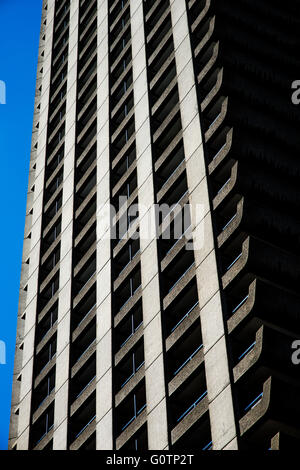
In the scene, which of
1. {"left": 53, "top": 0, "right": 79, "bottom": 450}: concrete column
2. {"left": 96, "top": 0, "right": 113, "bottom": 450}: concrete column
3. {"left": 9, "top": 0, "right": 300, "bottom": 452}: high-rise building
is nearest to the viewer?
{"left": 9, "top": 0, "right": 300, "bottom": 452}: high-rise building

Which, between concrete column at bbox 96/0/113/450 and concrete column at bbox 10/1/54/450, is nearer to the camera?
concrete column at bbox 96/0/113/450

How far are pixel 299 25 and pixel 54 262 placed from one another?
20.1 metres

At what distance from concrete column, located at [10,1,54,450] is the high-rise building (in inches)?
7.0

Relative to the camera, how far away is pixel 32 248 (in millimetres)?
56594

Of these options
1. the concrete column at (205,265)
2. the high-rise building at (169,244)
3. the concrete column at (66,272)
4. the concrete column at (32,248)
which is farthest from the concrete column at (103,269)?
the concrete column at (32,248)

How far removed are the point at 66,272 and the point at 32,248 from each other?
7.73 metres

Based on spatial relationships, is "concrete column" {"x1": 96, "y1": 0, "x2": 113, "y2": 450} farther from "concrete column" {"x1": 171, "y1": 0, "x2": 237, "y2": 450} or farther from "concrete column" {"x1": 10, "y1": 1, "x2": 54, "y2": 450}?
"concrete column" {"x1": 10, "y1": 1, "x2": 54, "y2": 450}

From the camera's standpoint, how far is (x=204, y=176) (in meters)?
39.8

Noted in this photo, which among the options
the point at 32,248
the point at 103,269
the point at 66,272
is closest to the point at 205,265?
the point at 103,269

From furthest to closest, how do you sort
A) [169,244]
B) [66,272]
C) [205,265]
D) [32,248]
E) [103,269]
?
[32,248]
[66,272]
[103,269]
[169,244]
[205,265]

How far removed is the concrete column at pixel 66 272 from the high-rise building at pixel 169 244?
142mm

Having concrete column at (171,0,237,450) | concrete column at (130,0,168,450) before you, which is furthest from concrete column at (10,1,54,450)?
concrete column at (171,0,237,450)

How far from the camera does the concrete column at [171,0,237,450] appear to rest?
1217 inches

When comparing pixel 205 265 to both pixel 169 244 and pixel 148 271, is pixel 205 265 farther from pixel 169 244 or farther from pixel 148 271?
pixel 169 244
